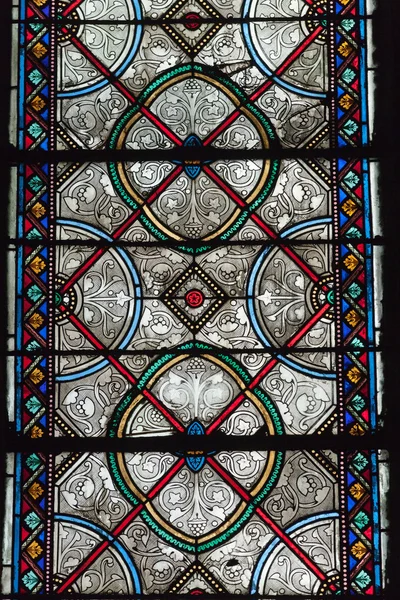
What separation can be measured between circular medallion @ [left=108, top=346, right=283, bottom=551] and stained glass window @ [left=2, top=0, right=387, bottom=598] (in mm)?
10

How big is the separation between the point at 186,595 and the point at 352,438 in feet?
3.58

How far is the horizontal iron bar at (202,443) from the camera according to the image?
306 inches

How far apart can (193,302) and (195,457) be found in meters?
0.77

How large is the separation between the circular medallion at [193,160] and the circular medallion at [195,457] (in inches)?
28.5

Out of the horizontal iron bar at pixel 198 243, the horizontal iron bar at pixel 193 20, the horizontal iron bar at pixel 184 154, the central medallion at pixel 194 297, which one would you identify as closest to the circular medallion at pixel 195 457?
the central medallion at pixel 194 297

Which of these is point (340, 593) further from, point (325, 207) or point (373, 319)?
point (325, 207)

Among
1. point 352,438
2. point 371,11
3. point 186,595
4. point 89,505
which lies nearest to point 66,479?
point 89,505

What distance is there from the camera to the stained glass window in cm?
766

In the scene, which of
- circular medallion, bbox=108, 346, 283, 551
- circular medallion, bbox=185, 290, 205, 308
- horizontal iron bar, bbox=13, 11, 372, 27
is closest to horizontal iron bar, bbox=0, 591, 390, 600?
circular medallion, bbox=108, 346, 283, 551

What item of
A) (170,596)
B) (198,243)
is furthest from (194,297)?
(170,596)

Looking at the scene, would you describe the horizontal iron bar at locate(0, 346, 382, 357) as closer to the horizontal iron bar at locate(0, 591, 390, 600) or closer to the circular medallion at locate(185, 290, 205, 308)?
the circular medallion at locate(185, 290, 205, 308)

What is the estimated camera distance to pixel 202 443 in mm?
7766

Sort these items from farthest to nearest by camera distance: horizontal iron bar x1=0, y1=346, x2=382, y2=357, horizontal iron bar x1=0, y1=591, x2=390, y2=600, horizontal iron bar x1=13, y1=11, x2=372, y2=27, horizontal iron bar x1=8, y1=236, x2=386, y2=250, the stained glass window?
1. horizontal iron bar x1=13, y1=11, x2=372, y2=27
2. horizontal iron bar x1=8, y1=236, x2=386, y2=250
3. horizontal iron bar x1=0, y1=346, x2=382, y2=357
4. the stained glass window
5. horizontal iron bar x1=0, y1=591, x2=390, y2=600

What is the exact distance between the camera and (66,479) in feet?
25.5
